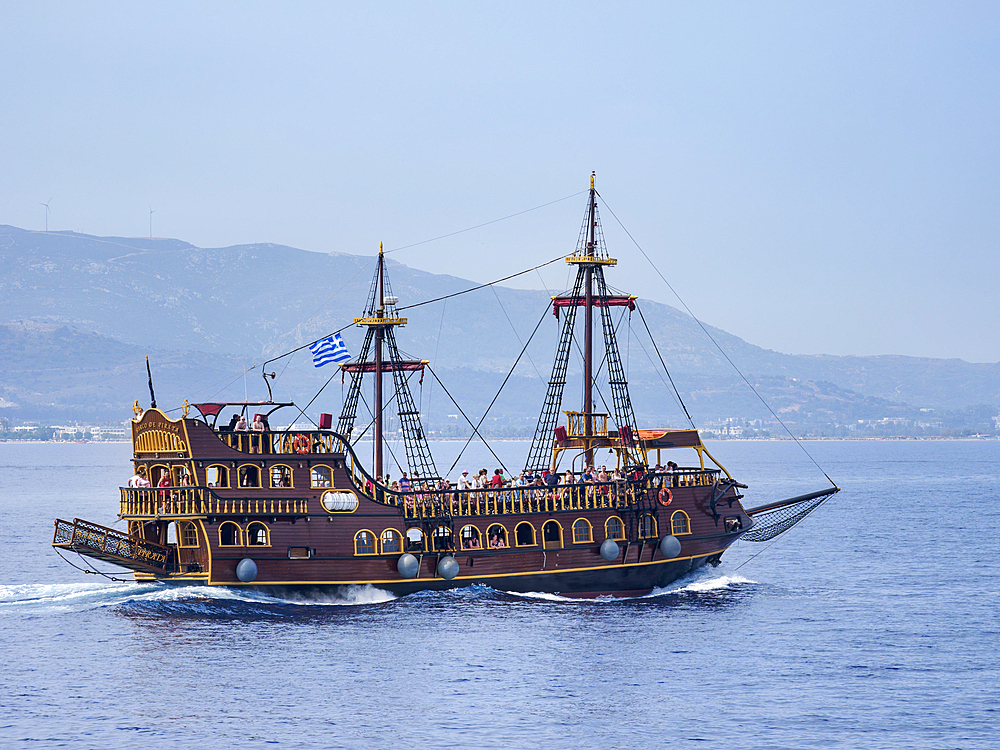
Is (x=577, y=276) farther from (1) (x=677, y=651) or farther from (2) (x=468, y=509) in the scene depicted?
(1) (x=677, y=651)

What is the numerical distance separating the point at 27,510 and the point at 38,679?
72.0m

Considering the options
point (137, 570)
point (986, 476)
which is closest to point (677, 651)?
point (137, 570)

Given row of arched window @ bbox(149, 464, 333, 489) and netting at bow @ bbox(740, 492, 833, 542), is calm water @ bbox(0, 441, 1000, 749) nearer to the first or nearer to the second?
netting at bow @ bbox(740, 492, 833, 542)

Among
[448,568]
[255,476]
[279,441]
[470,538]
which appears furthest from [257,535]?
[470,538]

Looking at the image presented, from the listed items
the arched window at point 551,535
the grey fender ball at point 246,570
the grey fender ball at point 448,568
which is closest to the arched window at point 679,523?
the arched window at point 551,535

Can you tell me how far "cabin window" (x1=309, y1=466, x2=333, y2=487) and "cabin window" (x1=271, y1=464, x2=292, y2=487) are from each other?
0.84 m

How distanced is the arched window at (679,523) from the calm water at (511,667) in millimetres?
2788

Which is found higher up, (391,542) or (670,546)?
(391,542)

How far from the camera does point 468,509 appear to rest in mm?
48906

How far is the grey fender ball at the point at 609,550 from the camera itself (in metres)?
49.7

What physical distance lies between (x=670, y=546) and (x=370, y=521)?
40.7 ft

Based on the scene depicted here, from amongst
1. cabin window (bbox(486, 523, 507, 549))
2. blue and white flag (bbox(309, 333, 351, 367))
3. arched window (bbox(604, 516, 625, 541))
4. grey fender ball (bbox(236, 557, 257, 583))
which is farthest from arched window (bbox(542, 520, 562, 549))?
grey fender ball (bbox(236, 557, 257, 583))

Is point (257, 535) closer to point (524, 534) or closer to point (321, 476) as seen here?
point (321, 476)

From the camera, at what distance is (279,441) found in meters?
47.5
